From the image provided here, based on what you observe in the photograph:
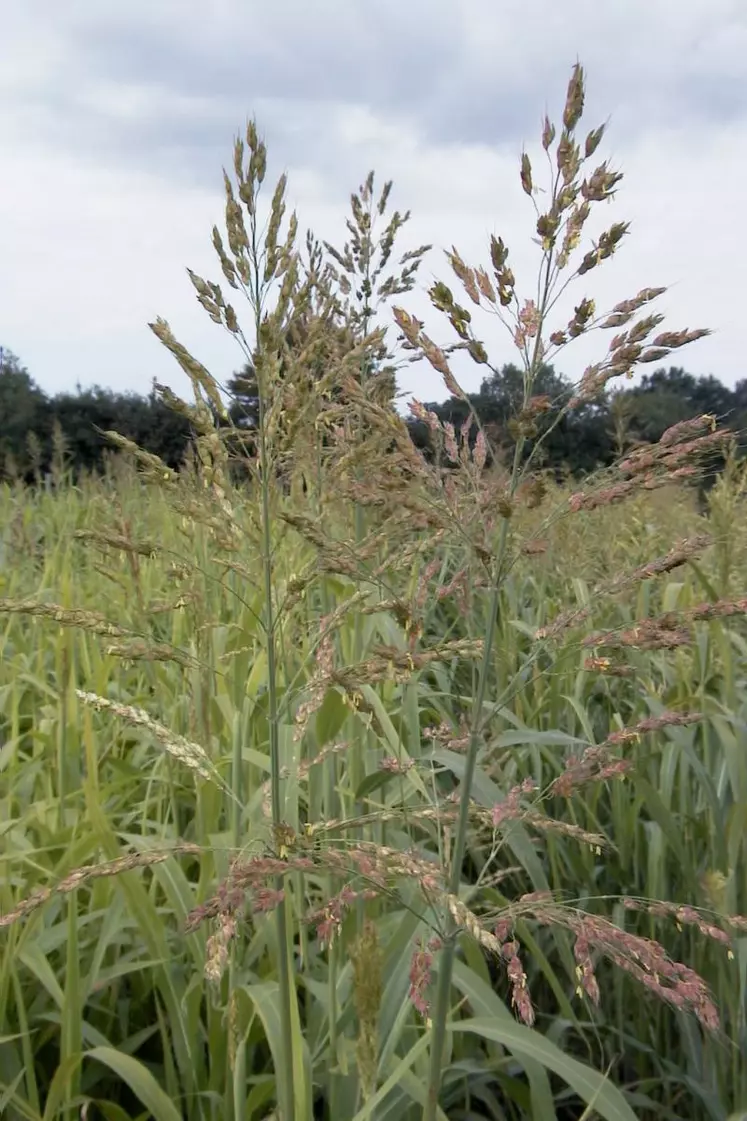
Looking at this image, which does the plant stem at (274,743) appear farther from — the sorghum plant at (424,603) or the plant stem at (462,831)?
the plant stem at (462,831)

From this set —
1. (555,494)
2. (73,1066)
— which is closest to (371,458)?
(73,1066)

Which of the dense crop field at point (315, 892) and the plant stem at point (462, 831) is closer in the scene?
the plant stem at point (462, 831)

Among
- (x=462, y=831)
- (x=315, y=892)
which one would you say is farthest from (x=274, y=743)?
(x=315, y=892)

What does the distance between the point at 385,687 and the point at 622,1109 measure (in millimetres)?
1148

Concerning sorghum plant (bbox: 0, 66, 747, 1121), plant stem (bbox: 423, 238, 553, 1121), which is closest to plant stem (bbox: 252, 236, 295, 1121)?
sorghum plant (bbox: 0, 66, 747, 1121)

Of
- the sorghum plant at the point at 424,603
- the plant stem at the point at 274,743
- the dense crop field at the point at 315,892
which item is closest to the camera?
the sorghum plant at the point at 424,603

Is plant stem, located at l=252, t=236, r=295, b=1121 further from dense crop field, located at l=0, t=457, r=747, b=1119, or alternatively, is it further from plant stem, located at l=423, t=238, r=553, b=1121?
plant stem, located at l=423, t=238, r=553, b=1121

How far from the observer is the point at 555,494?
5.07 metres

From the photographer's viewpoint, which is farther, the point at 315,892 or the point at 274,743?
the point at 315,892

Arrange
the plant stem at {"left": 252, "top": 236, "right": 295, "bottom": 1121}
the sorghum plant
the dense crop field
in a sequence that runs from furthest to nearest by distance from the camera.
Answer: the dense crop field → the plant stem at {"left": 252, "top": 236, "right": 295, "bottom": 1121} → the sorghum plant

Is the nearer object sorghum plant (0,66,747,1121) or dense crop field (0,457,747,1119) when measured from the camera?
sorghum plant (0,66,747,1121)

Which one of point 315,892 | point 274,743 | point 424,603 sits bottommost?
point 315,892

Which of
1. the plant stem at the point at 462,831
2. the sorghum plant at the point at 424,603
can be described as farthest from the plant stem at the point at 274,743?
the plant stem at the point at 462,831

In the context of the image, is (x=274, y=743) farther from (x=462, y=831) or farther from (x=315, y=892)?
(x=315, y=892)
